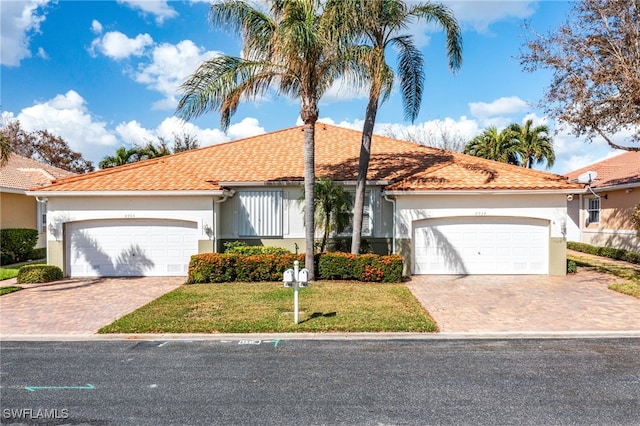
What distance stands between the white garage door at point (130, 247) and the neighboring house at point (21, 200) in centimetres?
479

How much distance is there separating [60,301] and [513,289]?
13225mm

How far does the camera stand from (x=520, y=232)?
47.5 ft

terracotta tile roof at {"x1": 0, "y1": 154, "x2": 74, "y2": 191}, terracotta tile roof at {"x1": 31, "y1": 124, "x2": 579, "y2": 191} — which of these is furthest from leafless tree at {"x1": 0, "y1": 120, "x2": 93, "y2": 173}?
terracotta tile roof at {"x1": 31, "y1": 124, "x2": 579, "y2": 191}

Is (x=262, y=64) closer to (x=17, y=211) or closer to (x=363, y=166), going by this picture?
(x=363, y=166)

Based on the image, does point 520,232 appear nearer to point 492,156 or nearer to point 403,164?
point 403,164

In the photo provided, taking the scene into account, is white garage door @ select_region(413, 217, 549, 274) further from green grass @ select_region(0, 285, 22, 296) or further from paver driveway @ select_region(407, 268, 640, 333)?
green grass @ select_region(0, 285, 22, 296)

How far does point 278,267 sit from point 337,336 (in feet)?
19.5

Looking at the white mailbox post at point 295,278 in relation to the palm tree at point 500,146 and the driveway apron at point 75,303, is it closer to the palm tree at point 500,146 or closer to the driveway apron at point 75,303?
the driveway apron at point 75,303

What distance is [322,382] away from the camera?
18.3 feet

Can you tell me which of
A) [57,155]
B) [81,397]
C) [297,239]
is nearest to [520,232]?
[297,239]

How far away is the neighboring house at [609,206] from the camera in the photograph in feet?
60.4

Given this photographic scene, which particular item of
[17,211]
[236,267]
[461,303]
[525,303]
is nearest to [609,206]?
[525,303]

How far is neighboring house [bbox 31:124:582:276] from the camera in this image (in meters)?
14.2

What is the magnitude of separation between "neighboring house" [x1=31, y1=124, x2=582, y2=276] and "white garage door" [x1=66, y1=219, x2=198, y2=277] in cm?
4
